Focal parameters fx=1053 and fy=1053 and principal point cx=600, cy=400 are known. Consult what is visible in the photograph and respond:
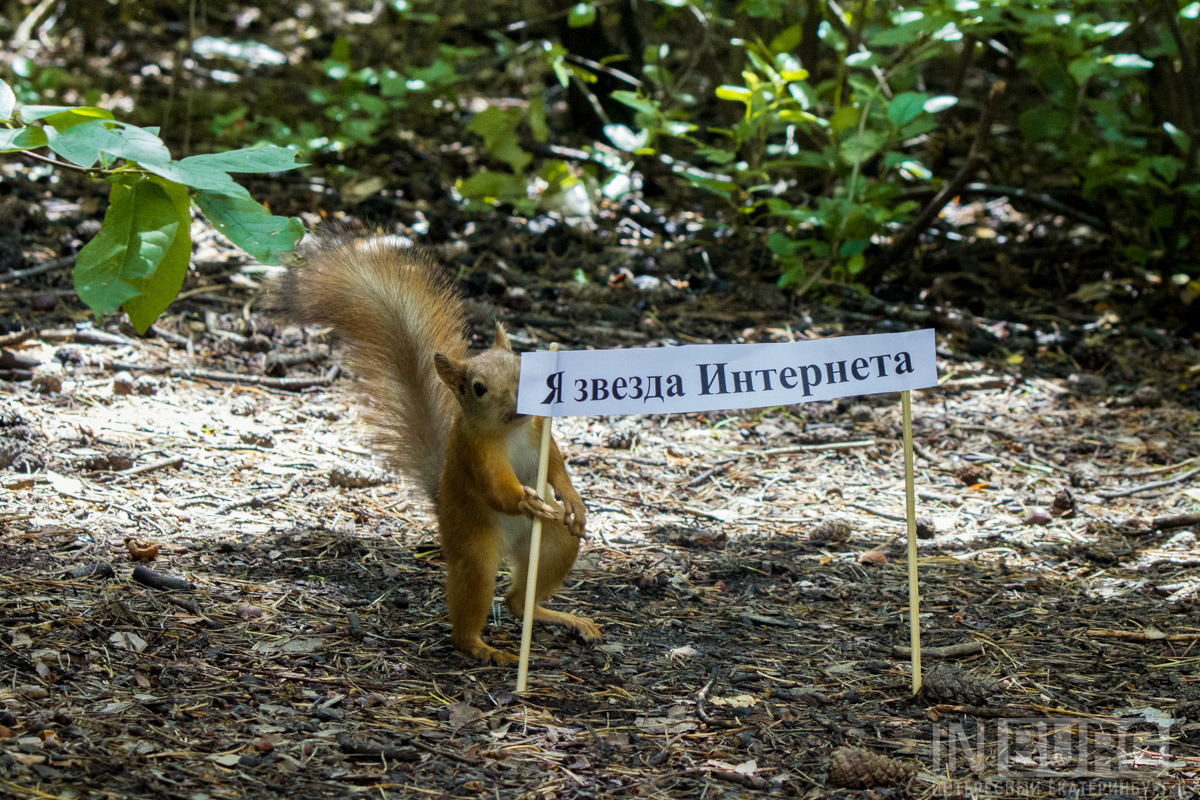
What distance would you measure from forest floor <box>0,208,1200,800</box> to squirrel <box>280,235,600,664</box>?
145 millimetres

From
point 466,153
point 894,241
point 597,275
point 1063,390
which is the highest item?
point 466,153

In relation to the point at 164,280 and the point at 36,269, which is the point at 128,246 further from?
the point at 36,269

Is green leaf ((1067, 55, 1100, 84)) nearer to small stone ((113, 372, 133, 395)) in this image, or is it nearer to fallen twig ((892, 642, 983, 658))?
fallen twig ((892, 642, 983, 658))

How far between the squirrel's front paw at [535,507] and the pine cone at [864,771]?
2.34 ft

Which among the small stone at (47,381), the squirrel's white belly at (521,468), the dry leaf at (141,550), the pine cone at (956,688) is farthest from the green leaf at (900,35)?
the small stone at (47,381)

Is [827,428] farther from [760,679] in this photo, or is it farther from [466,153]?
[466,153]

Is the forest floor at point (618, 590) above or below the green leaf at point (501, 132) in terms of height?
below

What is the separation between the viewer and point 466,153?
5852 millimetres

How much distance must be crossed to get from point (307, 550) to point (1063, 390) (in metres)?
2.94

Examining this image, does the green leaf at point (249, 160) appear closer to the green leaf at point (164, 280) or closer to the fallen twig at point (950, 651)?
the green leaf at point (164, 280)

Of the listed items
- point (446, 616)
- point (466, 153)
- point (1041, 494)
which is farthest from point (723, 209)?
point (446, 616)

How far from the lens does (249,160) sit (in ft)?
5.39

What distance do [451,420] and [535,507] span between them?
27.9 inches

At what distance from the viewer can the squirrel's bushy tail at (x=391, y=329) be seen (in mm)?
2691
